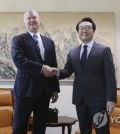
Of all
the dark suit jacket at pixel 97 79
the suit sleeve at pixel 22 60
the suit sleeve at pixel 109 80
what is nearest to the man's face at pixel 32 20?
the suit sleeve at pixel 22 60

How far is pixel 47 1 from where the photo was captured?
3.88m

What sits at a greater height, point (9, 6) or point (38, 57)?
point (9, 6)

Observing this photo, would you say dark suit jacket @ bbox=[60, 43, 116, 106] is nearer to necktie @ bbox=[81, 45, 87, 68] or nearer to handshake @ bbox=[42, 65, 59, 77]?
necktie @ bbox=[81, 45, 87, 68]

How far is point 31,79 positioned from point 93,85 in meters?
Answer: 0.52

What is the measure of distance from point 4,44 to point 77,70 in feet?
6.16

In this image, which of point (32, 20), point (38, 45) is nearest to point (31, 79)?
point (38, 45)

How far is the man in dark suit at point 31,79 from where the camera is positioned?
203cm

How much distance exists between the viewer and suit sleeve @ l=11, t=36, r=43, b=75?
199cm

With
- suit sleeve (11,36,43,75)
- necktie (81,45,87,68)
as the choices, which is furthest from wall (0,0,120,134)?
suit sleeve (11,36,43,75)

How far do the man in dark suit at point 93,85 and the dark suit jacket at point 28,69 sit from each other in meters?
0.28

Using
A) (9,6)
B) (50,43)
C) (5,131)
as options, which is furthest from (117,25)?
(5,131)

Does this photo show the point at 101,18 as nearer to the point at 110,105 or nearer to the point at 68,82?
the point at 68,82

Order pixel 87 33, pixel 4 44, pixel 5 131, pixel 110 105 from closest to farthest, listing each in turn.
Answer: pixel 110 105 < pixel 87 33 < pixel 5 131 < pixel 4 44

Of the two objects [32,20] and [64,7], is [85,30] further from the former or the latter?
[64,7]
